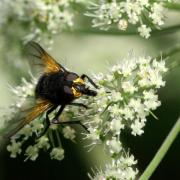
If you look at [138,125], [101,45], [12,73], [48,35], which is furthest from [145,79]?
[101,45]

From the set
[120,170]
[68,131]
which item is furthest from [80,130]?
[120,170]

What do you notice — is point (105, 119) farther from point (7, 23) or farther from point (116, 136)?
point (7, 23)

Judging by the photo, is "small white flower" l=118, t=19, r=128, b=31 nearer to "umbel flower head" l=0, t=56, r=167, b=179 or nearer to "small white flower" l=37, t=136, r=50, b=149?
"umbel flower head" l=0, t=56, r=167, b=179

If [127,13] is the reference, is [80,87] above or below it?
below

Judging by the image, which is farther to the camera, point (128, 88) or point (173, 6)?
point (173, 6)

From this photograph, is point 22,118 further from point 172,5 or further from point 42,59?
Result: point 172,5

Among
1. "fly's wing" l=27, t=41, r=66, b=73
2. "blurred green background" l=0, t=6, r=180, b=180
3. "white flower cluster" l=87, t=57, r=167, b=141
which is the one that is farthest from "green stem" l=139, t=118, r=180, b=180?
"blurred green background" l=0, t=6, r=180, b=180
